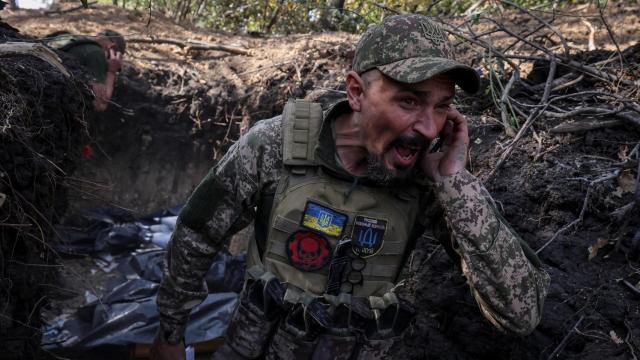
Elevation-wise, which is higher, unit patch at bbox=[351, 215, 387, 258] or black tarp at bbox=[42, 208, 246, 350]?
unit patch at bbox=[351, 215, 387, 258]

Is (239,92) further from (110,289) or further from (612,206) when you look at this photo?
(612,206)

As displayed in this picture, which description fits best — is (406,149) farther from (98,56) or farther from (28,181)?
(98,56)

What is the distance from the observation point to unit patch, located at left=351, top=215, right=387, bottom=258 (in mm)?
2020

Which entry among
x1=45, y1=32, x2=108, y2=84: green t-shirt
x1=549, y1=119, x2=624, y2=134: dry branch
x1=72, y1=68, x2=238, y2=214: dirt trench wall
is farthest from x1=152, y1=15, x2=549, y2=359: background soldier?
x1=72, y1=68, x2=238, y2=214: dirt trench wall

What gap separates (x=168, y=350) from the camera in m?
2.36

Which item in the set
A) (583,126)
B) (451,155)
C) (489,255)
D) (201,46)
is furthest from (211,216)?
(201,46)

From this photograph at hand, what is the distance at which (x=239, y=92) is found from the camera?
19.0ft

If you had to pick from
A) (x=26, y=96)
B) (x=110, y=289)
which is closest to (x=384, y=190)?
(x=26, y=96)

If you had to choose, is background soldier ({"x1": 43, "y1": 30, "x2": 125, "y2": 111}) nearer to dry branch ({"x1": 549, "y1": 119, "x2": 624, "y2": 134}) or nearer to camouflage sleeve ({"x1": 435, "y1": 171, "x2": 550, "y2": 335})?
dry branch ({"x1": 549, "y1": 119, "x2": 624, "y2": 134})

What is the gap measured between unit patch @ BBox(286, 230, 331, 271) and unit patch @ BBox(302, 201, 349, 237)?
39 mm

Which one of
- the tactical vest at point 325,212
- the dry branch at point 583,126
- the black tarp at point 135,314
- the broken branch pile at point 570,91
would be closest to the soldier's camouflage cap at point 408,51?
the tactical vest at point 325,212

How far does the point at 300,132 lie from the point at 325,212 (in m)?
0.30

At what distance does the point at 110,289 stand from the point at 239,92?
2.31 m

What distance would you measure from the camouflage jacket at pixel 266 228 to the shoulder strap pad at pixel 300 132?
0.03 metres
